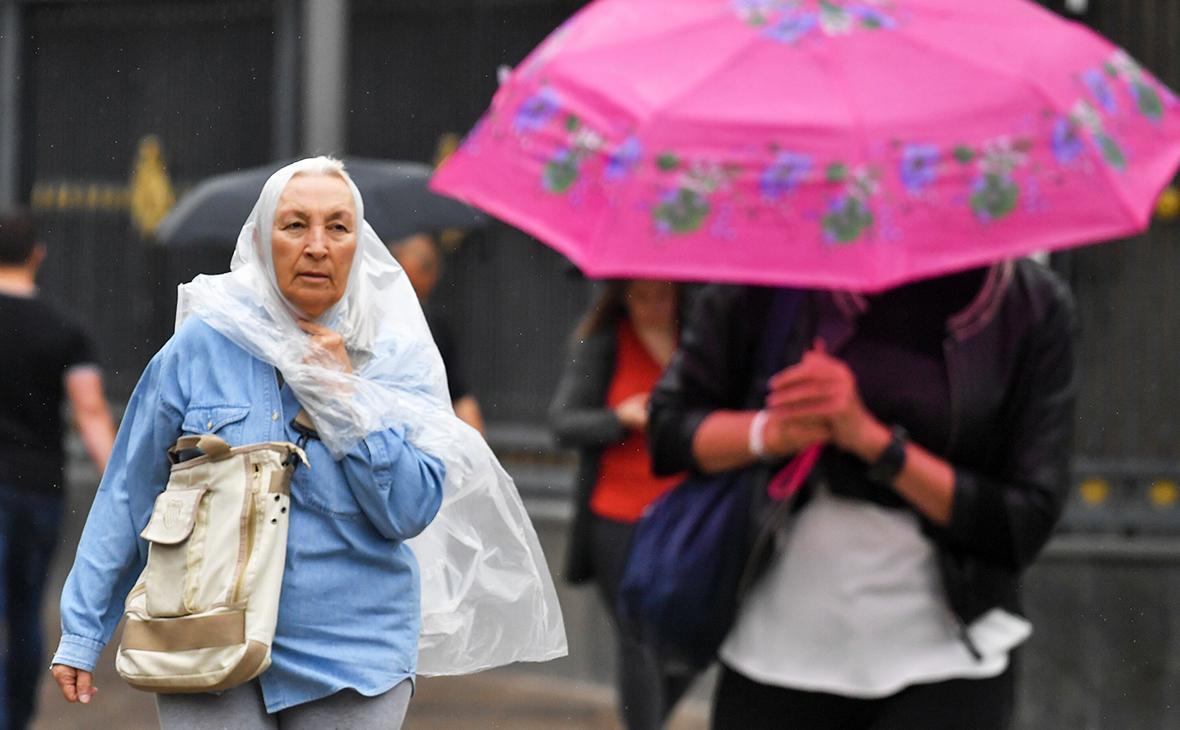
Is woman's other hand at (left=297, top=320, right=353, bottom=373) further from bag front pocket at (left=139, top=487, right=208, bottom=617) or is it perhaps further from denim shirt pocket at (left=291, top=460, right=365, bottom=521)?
bag front pocket at (left=139, top=487, right=208, bottom=617)

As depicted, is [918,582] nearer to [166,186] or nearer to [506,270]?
[506,270]

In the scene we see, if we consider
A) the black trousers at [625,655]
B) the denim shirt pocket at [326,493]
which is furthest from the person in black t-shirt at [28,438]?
the denim shirt pocket at [326,493]

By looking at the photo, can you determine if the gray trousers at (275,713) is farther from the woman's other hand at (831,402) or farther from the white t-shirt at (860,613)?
the woman's other hand at (831,402)

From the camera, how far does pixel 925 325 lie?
3863 millimetres

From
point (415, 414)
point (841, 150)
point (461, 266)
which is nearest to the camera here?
point (841, 150)

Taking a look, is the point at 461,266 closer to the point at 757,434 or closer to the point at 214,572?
the point at 757,434

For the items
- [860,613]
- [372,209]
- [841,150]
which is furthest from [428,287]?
[841,150]

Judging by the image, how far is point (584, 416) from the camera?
6.26 m

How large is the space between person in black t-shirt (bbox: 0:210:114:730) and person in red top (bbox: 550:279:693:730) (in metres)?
1.92

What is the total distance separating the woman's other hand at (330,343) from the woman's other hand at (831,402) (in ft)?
2.54

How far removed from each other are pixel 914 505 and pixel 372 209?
11.5 feet

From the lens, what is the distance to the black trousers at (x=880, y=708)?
381 centimetres

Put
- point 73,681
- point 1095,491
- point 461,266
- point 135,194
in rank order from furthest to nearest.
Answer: point 135,194 → point 461,266 → point 1095,491 → point 73,681

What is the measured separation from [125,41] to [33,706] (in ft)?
16.2
